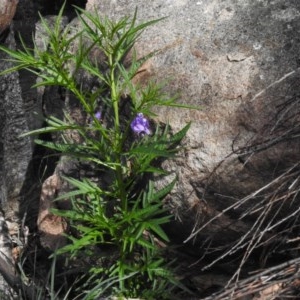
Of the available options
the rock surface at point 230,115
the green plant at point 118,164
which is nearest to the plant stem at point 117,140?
the green plant at point 118,164

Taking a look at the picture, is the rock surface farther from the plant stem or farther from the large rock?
the plant stem

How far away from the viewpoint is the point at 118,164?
2.95 m

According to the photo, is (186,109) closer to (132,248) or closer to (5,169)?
(132,248)

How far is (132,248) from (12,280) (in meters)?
0.75

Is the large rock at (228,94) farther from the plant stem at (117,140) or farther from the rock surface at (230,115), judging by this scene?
the plant stem at (117,140)

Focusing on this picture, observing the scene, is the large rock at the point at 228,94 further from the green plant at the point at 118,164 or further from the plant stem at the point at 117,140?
the plant stem at the point at 117,140

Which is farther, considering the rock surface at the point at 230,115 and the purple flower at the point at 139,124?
the purple flower at the point at 139,124

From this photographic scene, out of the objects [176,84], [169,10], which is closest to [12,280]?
[176,84]

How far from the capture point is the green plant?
2.90m

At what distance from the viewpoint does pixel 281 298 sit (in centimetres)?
286

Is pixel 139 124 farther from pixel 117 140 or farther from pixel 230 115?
pixel 230 115

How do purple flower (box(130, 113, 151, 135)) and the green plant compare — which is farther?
purple flower (box(130, 113, 151, 135))

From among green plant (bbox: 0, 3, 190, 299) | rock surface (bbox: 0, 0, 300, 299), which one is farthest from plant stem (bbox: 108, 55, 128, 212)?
rock surface (bbox: 0, 0, 300, 299)

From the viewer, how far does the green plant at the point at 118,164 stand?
2896 mm
